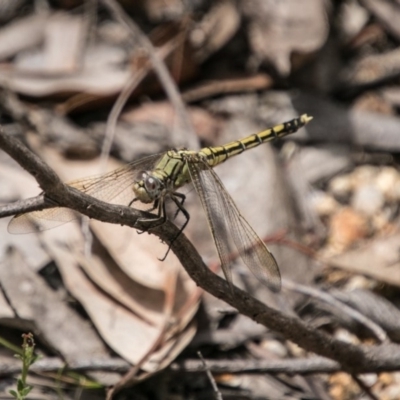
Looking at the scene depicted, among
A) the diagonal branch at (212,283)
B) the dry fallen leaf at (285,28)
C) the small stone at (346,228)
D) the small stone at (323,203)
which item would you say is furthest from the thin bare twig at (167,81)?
the diagonal branch at (212,283)

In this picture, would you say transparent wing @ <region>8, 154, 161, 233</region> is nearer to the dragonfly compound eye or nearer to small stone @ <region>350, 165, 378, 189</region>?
the dragonfly compound eye

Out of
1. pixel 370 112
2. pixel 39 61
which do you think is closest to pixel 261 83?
pixel 370 112

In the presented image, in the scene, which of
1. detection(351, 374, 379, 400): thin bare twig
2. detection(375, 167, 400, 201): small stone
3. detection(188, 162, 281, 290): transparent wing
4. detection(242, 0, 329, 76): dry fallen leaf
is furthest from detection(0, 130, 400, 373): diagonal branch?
detection(242, 0, 329, 76): dry fallen leaf

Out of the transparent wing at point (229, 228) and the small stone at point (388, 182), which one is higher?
the small stone at point (388, 182)

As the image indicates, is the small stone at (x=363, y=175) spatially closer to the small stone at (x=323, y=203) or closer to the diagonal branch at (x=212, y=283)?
the small stone at (x=323, y=203)

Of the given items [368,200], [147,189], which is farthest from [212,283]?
[368,200]

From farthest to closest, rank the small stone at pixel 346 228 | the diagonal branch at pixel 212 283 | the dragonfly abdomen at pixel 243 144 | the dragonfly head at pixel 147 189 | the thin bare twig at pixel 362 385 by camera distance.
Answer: the small stone at pixel 346 228, the dragonfly abdomen at pixel 243 144, the thin bare twig at pixel 362 385, the dragonfly head at pixel 147 189, the diagonal branch at pixel 212 283
